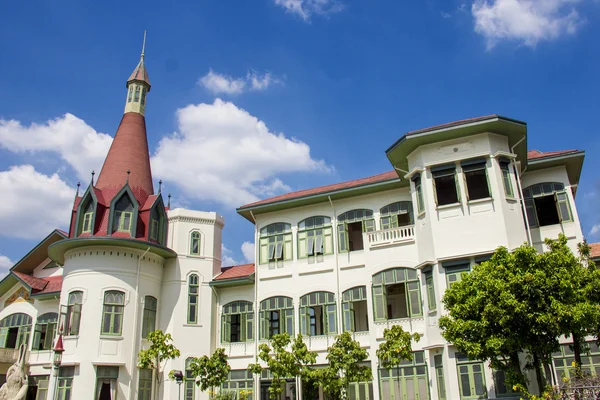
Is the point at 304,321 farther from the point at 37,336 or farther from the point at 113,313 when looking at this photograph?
the point at 37,336

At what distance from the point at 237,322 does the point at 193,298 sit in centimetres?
229

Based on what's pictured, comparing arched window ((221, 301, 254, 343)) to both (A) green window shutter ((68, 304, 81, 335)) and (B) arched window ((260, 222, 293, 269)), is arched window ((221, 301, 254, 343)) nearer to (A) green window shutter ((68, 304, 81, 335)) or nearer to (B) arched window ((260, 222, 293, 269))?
(B) arched window ((260, 222, 293, 269))

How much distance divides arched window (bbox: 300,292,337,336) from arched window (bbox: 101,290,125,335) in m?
7.49

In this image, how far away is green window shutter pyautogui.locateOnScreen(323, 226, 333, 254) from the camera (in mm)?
23266

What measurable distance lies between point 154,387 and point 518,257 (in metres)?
16.1

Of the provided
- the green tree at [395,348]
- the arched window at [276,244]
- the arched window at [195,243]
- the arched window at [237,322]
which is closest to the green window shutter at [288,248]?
the arched window at [276,244]

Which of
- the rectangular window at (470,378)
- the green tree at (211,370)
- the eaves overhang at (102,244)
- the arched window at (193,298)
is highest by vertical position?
the eaves overhang at (102,244)

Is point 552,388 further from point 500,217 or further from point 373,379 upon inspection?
point 373,379

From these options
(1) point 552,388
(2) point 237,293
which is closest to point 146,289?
(2) point 237,293

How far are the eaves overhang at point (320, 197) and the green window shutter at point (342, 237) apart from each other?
128cm

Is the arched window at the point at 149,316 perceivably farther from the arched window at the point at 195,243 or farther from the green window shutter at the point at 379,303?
the green window shutter at the point at 379,303

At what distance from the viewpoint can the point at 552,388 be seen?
1278 cm

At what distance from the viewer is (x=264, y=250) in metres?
24.7

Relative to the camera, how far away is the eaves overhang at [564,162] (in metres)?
19.9
